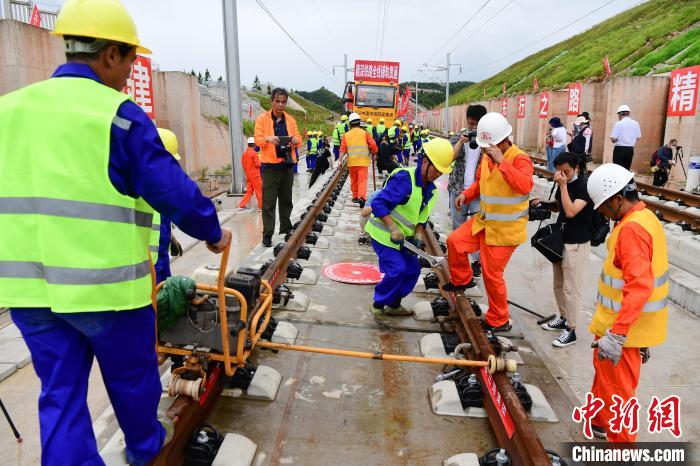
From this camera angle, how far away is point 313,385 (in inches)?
140

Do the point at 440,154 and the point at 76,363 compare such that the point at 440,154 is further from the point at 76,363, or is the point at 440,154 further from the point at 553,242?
the point at 76,363

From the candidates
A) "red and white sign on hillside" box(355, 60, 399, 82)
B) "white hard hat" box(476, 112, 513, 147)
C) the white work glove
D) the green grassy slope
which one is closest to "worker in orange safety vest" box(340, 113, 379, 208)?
"white hard hat" box(476, 112, 513, 147)

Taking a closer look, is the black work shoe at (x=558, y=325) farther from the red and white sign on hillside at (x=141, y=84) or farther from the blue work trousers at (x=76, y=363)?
the red and white sign on hillside at (x=141, y=84)

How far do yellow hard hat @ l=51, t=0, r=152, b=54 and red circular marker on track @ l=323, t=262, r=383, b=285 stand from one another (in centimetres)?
409

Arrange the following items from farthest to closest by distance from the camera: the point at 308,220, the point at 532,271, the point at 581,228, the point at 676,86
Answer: the point at 676,86, the point at 308,220, the point at 532,271, the point at 581,228

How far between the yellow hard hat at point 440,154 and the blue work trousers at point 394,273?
84 cm

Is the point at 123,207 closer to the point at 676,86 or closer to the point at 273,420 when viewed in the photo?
the point at 273,420

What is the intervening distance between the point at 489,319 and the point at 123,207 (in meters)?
3.43

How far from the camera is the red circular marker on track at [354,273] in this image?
19.0 feet

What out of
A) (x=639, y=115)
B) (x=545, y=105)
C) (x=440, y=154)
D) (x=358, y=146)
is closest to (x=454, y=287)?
(x=440, y=154)

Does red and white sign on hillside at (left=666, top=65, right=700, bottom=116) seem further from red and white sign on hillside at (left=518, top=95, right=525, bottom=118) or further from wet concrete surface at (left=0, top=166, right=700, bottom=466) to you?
red and white sign on hillside at (left=518, top=95, right=525, bottom=118)

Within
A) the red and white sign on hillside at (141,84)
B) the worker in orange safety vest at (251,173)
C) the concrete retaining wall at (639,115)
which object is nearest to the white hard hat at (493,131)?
the worker in orange safety vest at (251,173)

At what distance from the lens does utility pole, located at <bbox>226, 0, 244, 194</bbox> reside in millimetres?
10492

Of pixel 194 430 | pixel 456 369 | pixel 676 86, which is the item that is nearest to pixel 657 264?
pixel 456 369
